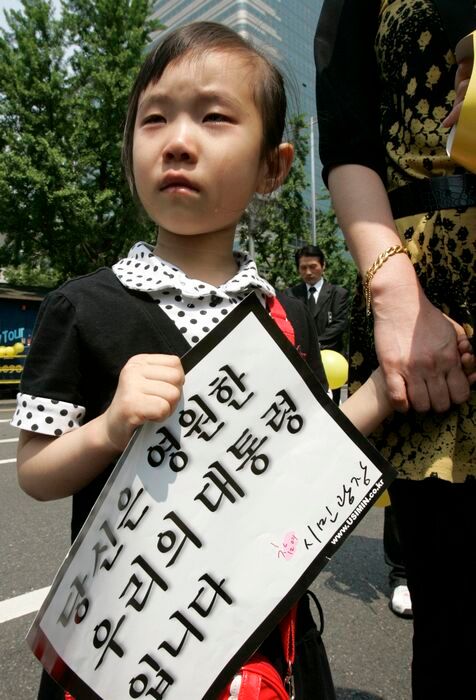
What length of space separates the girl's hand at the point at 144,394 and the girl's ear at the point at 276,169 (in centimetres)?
50

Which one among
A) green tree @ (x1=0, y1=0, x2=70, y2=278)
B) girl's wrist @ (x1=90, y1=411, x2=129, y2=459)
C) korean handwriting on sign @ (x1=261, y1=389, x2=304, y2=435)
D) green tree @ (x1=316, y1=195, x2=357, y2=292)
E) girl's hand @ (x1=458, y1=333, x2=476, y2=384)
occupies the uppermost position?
girl's hand @ (x1=458, y1=333, x2=476, y2=384)

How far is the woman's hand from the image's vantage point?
80 centimetres

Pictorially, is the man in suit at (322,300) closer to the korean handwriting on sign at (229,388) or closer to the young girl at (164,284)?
the young girl at (164,284)

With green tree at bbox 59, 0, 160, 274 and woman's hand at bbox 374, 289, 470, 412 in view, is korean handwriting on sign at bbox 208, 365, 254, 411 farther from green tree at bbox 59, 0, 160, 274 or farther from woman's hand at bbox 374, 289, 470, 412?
green tree at bbox 59, 0, 160, 274

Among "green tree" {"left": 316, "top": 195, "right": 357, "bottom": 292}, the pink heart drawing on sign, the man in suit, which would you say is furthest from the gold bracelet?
"green tree" {"left": 316, "top": 195, "right": 357, "bottom": 292}

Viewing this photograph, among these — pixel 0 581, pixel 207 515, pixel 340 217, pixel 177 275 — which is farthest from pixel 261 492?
pixel 0 581

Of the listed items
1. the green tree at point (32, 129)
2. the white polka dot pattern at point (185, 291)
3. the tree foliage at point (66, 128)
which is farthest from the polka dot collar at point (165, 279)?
the green tree at point (32, 129)

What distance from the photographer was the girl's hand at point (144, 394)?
69cm

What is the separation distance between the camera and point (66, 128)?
1448 cm

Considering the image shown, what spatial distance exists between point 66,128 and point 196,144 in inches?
Result: 600

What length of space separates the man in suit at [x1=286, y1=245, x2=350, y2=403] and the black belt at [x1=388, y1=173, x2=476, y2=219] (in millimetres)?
3588

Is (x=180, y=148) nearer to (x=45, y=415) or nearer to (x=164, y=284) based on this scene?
(x=164, y=284)

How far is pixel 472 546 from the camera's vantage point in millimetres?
852

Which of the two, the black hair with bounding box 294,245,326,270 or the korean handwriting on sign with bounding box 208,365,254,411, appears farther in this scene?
the black hair with bounding box 294,245,326,270
